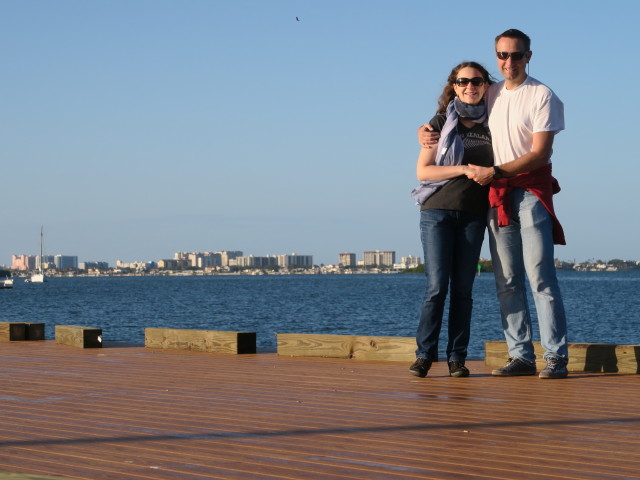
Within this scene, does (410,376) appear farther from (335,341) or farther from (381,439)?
(381,439)

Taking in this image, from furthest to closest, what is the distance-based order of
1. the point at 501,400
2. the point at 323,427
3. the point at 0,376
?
the point at 0,376, the point at 501,400, the point at 323,427

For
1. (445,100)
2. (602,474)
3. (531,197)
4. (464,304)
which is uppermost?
(445,100)

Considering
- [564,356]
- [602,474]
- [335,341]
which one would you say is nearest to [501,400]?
[564,356]

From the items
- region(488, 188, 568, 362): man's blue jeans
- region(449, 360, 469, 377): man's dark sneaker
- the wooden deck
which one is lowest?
the wooden deck

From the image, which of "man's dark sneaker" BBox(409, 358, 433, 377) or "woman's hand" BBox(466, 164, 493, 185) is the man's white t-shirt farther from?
"man's dark sneaker" BBox(409, 358, 433, 377)

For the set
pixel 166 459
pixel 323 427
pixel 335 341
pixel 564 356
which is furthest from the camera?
pixel 335 341

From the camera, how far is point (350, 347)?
8367 mm

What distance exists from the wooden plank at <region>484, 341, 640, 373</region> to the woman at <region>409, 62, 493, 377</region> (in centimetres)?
79

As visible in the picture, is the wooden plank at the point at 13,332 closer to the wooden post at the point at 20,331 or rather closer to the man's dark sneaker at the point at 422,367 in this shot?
the wooden post at the point at 20,331

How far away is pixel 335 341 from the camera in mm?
8477

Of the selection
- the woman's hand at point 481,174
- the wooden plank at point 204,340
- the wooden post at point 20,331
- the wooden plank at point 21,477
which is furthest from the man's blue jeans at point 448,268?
the wooden post at point 20,331

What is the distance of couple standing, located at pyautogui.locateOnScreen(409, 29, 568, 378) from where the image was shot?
256 inches

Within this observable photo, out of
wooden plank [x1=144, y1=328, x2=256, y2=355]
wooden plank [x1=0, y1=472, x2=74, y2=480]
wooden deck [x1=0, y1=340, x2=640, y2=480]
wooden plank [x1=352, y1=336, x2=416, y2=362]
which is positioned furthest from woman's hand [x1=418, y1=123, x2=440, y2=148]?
wooden plank [x1=0, y1=472, x2=74, y2=480]

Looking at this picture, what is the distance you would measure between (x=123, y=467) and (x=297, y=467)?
591 millimetres
